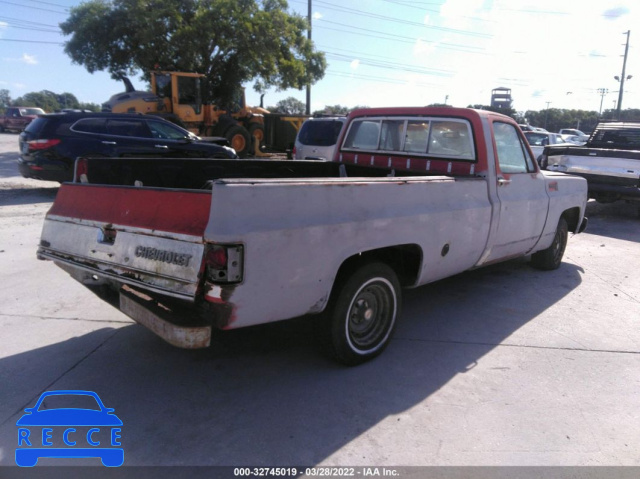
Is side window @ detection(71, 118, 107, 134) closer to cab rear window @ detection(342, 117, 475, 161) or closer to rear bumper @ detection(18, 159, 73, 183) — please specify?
rear bumper @ detection(18, 159, 73, 183)

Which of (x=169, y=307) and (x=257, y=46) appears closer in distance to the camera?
(x=169, y=307)

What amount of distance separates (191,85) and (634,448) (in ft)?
56.3

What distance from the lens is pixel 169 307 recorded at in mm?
3010

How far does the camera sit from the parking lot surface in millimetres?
2734

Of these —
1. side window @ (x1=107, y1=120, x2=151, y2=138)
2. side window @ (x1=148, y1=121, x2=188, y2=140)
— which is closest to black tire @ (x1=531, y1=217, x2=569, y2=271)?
side window @ (x1=148, y1=121, x2=188, y2=140)

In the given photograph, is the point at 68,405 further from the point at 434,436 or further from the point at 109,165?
the point at 434,436

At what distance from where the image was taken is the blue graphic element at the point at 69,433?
8.63 ft

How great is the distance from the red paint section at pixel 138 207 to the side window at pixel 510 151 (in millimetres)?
3302

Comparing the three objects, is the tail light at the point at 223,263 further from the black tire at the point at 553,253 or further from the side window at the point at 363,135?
the black tire at the point at 553,253

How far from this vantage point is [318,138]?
1220cm

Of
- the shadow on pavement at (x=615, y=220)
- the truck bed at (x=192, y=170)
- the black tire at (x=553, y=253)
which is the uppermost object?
the truck bed at (x=192, y=170)

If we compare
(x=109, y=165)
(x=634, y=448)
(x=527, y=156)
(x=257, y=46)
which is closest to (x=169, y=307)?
(x=109, y=165)

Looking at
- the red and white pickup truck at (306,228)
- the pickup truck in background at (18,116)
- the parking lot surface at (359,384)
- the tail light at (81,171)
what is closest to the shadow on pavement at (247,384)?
the parking lot surface at (359,384)

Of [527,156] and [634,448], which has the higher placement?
[527,156]
